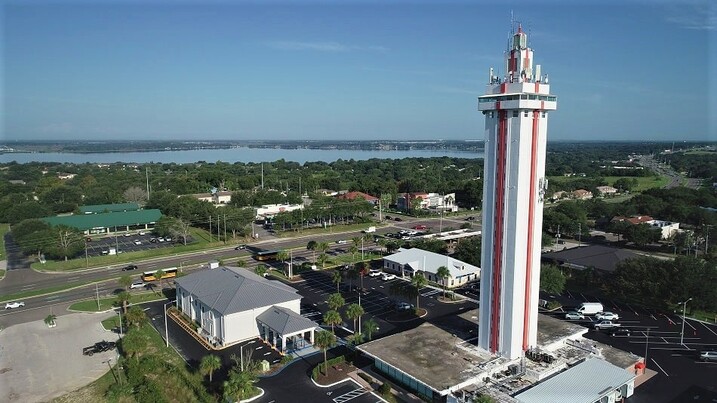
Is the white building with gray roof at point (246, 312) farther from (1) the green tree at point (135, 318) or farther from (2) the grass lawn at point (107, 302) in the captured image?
(2) the grass lawn at point (107, 302)

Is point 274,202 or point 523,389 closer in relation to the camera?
point 523,389

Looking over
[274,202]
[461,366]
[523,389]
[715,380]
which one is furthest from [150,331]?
[274,202]

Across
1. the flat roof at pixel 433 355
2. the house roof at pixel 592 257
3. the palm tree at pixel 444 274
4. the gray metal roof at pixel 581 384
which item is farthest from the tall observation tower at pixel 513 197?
the house roof at pixel 592 257

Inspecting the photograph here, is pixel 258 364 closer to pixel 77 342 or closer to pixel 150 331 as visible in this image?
pixel 150 331

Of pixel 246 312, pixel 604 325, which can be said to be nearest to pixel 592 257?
pixel 604 325

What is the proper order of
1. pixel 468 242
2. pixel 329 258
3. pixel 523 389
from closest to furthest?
pixel 523 389
pixel 468 242
pixel 329 258

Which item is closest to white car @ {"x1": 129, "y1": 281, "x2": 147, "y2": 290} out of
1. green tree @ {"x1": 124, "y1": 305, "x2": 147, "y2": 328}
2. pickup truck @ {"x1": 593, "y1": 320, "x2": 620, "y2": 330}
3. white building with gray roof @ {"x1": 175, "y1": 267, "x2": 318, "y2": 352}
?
white building with gray roof @ {"x1": 175, "y1": 267, "x2": 318, "y2": 352}

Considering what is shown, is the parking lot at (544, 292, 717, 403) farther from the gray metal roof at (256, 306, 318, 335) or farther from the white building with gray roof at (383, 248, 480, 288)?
the gray metal roof at (256, 306, 318, 335)

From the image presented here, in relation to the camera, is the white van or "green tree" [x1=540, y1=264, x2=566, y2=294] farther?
"green tree" [x1=540, y1=264, x2=566, y2=294]
